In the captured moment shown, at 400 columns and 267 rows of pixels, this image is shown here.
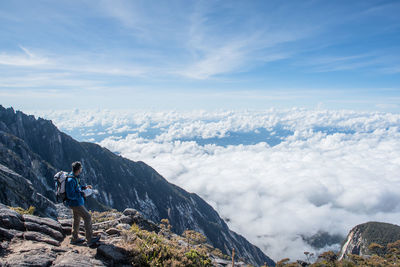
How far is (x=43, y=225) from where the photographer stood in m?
13.4

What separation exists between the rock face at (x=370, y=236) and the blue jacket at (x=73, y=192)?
557 ft

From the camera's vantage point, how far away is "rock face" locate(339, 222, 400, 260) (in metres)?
130

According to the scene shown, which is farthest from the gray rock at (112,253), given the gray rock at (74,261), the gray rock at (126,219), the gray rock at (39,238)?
the gray rock at (126,219)

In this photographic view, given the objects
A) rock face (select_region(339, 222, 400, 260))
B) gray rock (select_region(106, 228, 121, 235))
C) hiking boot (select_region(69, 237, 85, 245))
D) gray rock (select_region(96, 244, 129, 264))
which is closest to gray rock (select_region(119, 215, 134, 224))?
gray rock (select_region(106, 228, 121, 235))

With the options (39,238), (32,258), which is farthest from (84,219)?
(39,238)

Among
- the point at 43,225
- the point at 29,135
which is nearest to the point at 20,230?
the point at 43,225

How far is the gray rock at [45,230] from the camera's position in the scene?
1261cm

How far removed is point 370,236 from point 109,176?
188563 millimetres

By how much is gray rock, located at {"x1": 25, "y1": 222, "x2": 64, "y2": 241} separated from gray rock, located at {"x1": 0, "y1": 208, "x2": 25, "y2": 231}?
0.34 meters

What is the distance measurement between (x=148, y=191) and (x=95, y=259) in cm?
16886

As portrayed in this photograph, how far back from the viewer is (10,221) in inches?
477

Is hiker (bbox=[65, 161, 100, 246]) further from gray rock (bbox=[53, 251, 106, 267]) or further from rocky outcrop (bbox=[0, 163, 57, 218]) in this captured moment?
rocky outcrop (bbox=[0, 163, 57, 218])

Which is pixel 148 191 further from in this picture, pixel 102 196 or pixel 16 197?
pixel 16 197

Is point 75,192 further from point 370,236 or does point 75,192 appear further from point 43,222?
point 370,236
